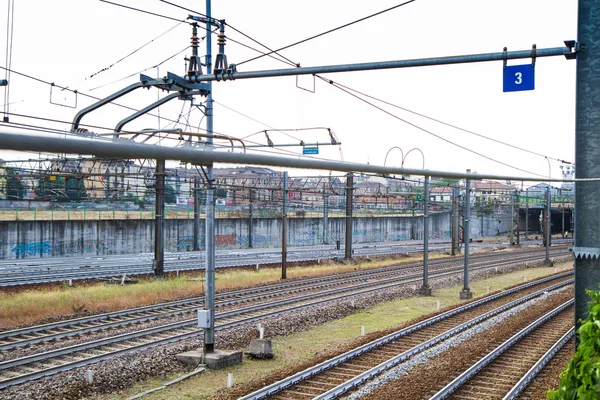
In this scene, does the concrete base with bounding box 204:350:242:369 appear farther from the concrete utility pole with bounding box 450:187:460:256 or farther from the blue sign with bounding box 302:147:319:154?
the concrete utility pole with bounding box 450:187:460:256

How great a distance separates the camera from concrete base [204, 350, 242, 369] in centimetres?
1202

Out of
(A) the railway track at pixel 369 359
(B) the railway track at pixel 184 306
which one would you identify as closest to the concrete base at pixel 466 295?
(A) the railway track at pixel 369 359

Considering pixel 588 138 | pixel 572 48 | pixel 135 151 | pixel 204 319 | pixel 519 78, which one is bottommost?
pixel 204 319

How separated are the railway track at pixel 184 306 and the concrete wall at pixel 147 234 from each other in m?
17.5

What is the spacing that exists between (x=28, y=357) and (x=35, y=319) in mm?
6155

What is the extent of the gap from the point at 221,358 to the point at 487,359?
551 cm

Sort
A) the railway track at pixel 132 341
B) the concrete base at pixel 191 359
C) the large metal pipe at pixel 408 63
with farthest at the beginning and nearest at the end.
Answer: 1. the concrete base at pixel 191 359
2. the railway track at pixel 132 341
3. the large metal pipe at pixel 408 63

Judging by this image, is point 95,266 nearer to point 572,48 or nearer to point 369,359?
point 369,359

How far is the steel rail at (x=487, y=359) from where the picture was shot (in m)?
10.1

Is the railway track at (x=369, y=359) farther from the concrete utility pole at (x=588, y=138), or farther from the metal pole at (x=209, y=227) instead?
the concrete utility pole at (x=588, y=138)

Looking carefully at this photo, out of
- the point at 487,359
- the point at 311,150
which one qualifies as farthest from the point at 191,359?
the point at 311,150

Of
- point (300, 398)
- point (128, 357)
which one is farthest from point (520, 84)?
point (128, 357)

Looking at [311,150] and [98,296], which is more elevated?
[311,150]

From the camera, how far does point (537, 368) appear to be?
11766 millimetres
